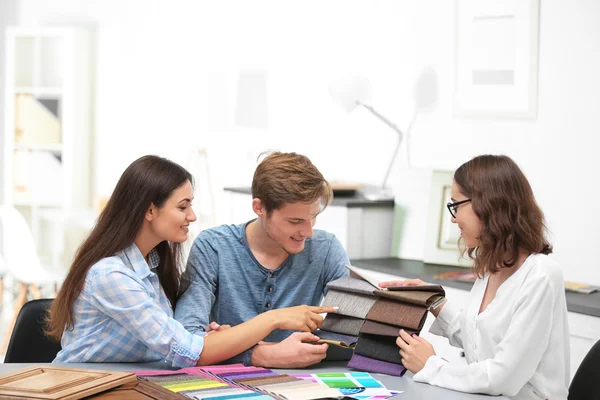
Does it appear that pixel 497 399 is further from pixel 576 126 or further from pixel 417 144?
pixel 417 144

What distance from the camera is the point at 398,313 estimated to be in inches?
87.1

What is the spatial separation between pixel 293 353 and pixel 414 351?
307mm

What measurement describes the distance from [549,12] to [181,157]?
301 centimetres

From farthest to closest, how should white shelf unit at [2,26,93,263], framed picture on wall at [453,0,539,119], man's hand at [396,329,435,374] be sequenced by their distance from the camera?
white shelf unit at [2,26,93,263] < framed picture on wall at [453,0,539,119] < man's hand at [396,329,435,374]

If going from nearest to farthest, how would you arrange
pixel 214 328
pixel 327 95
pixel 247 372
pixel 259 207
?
pixel 247 372, pixel 214 328, pixel 259 207, pixel 327 95

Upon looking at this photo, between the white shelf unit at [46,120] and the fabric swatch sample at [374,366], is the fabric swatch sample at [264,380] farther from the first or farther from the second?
the white shelf unit at [46,120]

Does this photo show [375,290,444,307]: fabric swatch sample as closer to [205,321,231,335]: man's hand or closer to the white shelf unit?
[205,321,231,335]: man's hand

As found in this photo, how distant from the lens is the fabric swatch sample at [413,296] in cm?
217

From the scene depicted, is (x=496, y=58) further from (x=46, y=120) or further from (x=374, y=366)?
(x=46, y=120)

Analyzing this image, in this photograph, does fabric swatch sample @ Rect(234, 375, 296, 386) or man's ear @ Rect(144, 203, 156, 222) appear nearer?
fabric swatch sample @ Rect(234, 375, 296, 386)

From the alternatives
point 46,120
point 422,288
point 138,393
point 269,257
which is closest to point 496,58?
→ point 269,257

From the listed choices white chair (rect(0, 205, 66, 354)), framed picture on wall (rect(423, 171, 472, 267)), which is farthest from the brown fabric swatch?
white chair (rect(0, 205, 66, 354))

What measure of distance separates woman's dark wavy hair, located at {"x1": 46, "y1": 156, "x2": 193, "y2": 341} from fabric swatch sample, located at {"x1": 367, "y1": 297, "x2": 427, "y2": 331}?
0.63 metres

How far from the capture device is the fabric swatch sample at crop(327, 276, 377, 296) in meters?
2.29
